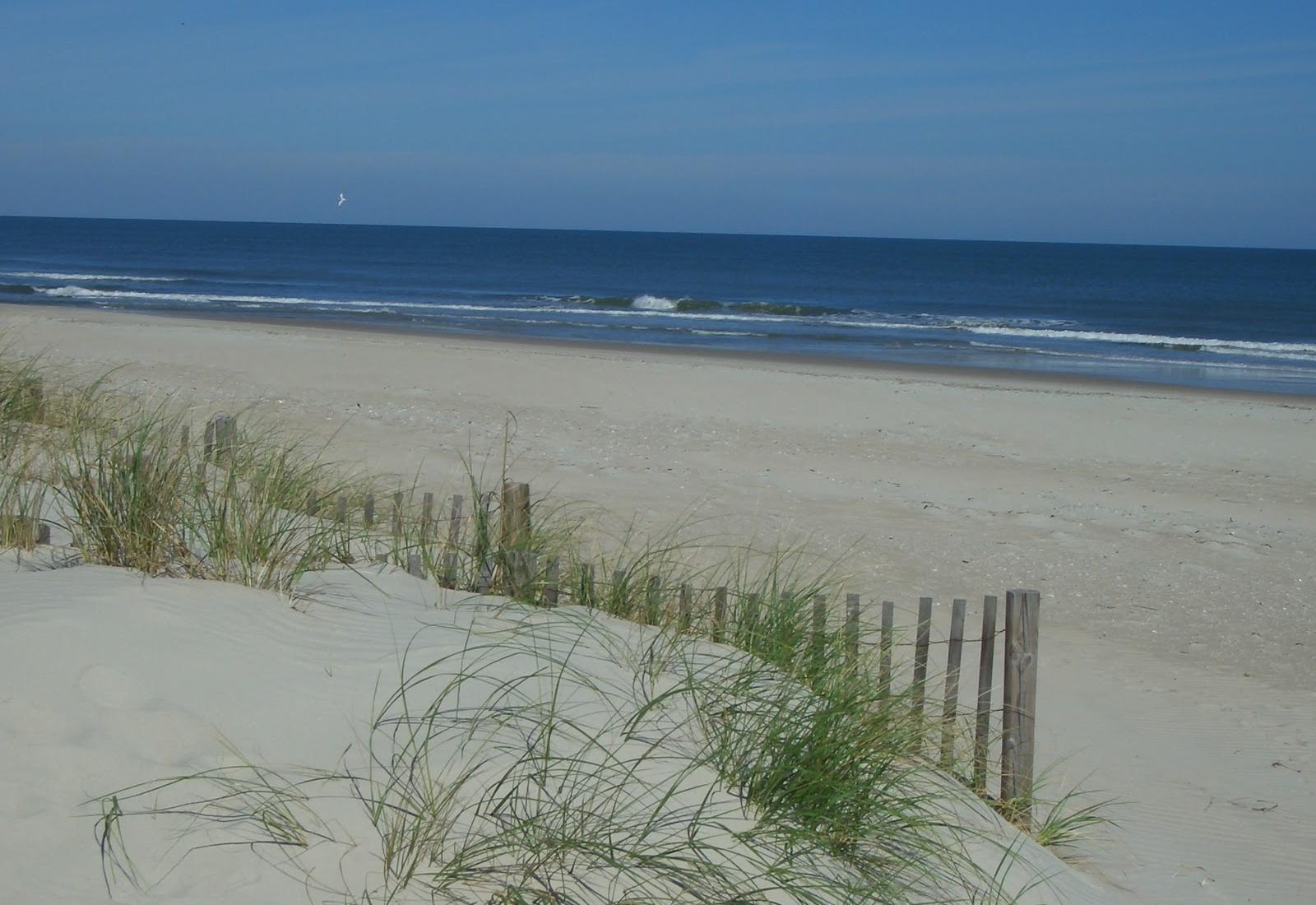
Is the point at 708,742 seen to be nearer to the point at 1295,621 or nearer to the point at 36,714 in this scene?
the point at 36,714

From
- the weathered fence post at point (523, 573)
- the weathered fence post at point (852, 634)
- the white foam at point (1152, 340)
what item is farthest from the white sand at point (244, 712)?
the white foam at point (1152, 340)

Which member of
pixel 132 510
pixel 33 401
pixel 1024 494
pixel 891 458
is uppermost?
pixel 33 401

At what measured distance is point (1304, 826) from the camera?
5.09 metres

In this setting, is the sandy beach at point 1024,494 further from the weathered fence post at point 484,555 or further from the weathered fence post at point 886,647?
the weathered fence post at point 484,555

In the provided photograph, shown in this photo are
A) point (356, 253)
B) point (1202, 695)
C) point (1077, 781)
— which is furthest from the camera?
point (356, 253)

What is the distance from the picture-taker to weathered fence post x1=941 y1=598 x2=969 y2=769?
4523 millimetres

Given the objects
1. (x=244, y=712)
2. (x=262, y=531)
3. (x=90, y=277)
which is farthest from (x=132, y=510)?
(x=90, y=277)

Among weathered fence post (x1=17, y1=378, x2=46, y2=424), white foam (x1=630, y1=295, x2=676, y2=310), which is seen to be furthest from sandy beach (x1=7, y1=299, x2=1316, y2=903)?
white foam (x1=630, y1=295, x2=676, y2=310)

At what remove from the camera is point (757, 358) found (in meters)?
25.4

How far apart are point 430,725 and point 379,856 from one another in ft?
1.44

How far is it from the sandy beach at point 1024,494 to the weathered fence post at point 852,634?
1182 millimetres

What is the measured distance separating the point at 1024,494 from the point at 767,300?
3600cm

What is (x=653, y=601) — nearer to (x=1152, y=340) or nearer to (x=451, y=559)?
(x=451, y=559)

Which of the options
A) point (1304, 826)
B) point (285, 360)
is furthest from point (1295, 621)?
point (285, 360)
